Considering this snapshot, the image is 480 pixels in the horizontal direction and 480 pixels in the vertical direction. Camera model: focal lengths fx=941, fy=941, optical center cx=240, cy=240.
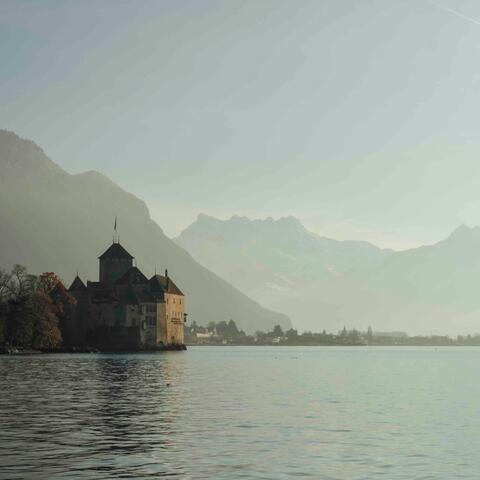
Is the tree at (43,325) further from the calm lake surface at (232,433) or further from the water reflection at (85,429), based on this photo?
the calm lake surface at (232,433)

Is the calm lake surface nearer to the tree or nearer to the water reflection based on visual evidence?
the water reflection

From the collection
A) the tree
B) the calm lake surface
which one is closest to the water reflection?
the calm lake surface

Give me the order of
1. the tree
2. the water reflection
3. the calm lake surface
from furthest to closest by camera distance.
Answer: the tree
the calm lake surface
the water reflection

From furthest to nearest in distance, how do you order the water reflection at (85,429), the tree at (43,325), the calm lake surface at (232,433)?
the tree at (43,325), the calm lake surface at (232,433), the water reflection at (85,429)

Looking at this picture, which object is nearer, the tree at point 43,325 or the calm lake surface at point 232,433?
the calm lake surface at point 232,433

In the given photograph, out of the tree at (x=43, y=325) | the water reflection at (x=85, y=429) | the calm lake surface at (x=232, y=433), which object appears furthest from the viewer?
the tree at (x=43, y=325)

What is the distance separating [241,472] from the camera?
37.2 metres

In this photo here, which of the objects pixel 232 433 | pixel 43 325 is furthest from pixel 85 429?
pixel 43 325

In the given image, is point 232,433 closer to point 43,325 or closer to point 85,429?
point 85,429

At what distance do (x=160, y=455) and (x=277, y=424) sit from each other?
1544 centimetres

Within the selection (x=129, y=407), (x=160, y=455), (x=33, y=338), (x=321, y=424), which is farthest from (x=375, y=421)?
(x=33, y=338)

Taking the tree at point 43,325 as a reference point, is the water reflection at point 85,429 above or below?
below

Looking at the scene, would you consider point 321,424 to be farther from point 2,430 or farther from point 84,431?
point 2,430

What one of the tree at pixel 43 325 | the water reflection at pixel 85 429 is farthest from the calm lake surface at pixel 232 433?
the tree at pixel 43 325
